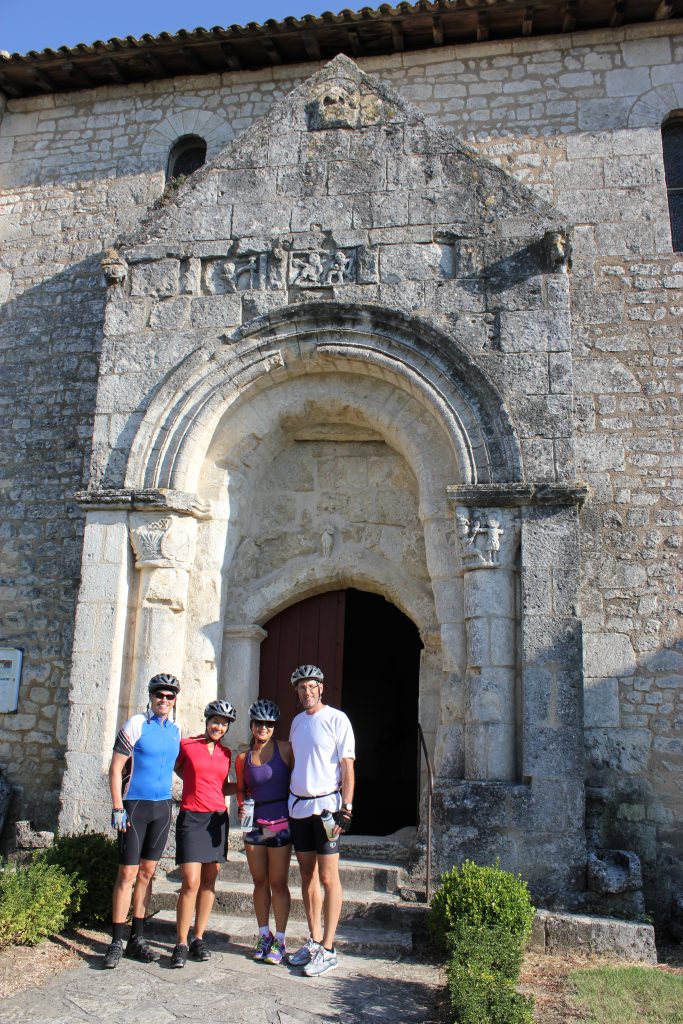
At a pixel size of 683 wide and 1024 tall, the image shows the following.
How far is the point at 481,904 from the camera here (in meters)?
4.70

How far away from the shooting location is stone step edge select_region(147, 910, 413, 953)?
511cm

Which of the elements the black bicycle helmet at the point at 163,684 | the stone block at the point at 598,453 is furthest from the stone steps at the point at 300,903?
the stone block at the point at 598,453

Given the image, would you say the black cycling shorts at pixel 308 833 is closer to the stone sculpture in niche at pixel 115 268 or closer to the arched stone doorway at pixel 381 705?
the arched stone doorway at pixel 381 705

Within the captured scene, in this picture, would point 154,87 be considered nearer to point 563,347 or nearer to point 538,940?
point 563,347

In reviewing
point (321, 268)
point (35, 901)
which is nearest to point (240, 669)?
point (35, 901)

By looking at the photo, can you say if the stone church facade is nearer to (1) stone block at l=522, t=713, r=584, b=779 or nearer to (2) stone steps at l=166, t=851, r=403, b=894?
(1) stone block at l=522, t=713, r=584, b=779

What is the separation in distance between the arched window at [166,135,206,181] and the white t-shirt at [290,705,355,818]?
7.22 metres

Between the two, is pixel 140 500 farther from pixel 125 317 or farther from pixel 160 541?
pixel 125 317

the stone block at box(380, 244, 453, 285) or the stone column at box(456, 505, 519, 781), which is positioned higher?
the stone block at box(380, 244, 453, 285)

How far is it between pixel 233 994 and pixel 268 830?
0.84m

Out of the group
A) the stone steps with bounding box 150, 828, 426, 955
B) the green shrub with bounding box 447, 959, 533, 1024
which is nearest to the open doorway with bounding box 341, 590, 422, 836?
the stone steps with bounding box 150, 828, 426, 955

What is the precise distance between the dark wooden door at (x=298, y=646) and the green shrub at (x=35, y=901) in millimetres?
2395

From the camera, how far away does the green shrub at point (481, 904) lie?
183 inches

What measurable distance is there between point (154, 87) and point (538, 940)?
9.56 m
